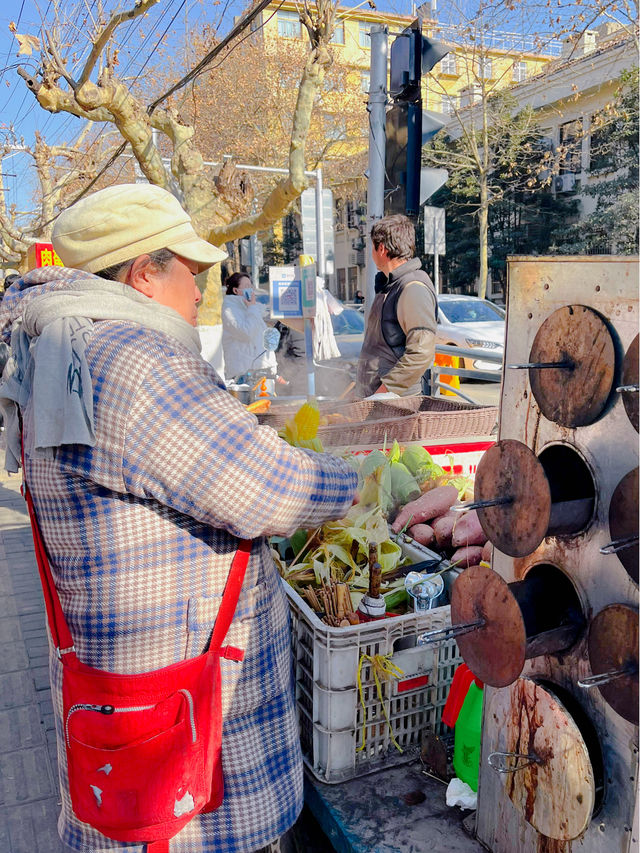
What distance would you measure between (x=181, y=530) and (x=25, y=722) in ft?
7.95

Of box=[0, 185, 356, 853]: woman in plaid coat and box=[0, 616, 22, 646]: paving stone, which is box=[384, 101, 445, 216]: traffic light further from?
box=[0, 185, 356, 853]: woman in plaid coat

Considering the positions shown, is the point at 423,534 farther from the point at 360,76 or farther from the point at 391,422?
the point at 360,76

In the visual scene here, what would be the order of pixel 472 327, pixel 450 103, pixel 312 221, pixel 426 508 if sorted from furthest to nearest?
1. pixel 450 103
2. pixel 472 327
3. pixel 312 221
4. pixel 426 508

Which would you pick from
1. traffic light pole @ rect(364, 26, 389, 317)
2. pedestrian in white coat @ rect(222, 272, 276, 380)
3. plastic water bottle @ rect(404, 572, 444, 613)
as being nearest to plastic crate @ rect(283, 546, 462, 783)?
plastic water bottle @ rect(404, 572, 444, 613)

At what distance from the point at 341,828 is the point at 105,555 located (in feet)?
3.29

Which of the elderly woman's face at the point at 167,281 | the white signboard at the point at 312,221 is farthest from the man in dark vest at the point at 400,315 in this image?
the white signboard at the point at 312,221

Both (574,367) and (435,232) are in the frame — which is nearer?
(574,367)

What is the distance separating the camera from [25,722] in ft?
10.4

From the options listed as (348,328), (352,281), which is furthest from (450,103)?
(352,281)

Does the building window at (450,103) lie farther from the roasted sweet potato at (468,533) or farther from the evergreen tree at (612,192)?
the roasted sweet potato at (468,533)

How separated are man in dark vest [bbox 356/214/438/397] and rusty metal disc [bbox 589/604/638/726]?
261 centimetres

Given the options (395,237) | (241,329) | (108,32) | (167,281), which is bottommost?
(241,329)

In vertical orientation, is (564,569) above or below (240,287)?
below

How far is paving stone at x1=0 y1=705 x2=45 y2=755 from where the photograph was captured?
9.80 ft
